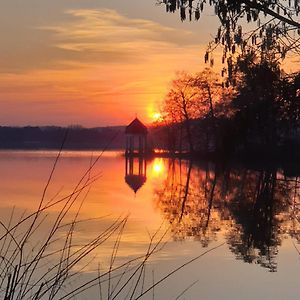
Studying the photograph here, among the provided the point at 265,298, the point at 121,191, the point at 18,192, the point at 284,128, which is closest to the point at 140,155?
the point at 121,191

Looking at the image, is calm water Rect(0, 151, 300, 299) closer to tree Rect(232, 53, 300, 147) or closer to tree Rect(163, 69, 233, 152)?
tree Rect(232, 53, 300, 147)

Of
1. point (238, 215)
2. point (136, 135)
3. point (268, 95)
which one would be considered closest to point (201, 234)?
point (268, 95)

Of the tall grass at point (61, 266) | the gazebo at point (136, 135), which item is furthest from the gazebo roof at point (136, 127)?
the tall grass at point (61, 266)

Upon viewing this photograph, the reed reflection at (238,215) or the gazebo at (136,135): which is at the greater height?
the gazebo at (136,135)

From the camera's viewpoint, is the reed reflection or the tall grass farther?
the reed reflection

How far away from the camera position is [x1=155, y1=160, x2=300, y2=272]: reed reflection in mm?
8703

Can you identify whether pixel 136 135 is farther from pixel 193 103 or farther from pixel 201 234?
pixel 201 234

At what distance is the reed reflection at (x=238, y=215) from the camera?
8.70m

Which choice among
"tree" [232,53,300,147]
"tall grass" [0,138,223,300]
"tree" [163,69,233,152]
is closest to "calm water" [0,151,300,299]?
"tall grass" [0,138,223,300]

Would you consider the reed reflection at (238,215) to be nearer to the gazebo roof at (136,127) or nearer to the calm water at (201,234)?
the calm water at (201,234)

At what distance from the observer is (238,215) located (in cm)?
1195

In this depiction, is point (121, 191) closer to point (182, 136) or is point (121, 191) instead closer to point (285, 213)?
point (285, 213)

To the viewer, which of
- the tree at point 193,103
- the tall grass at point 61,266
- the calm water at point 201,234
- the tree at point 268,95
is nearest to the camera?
the tall grass at point 61,266

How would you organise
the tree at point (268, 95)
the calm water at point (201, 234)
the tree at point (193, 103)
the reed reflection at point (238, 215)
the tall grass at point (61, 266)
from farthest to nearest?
the tree at point (193, 103) → the reed reflection at point (238, 215) → the tree at point (268, 95) → the calm water at point (201, 234) → the tall grass at point (61, 266)
